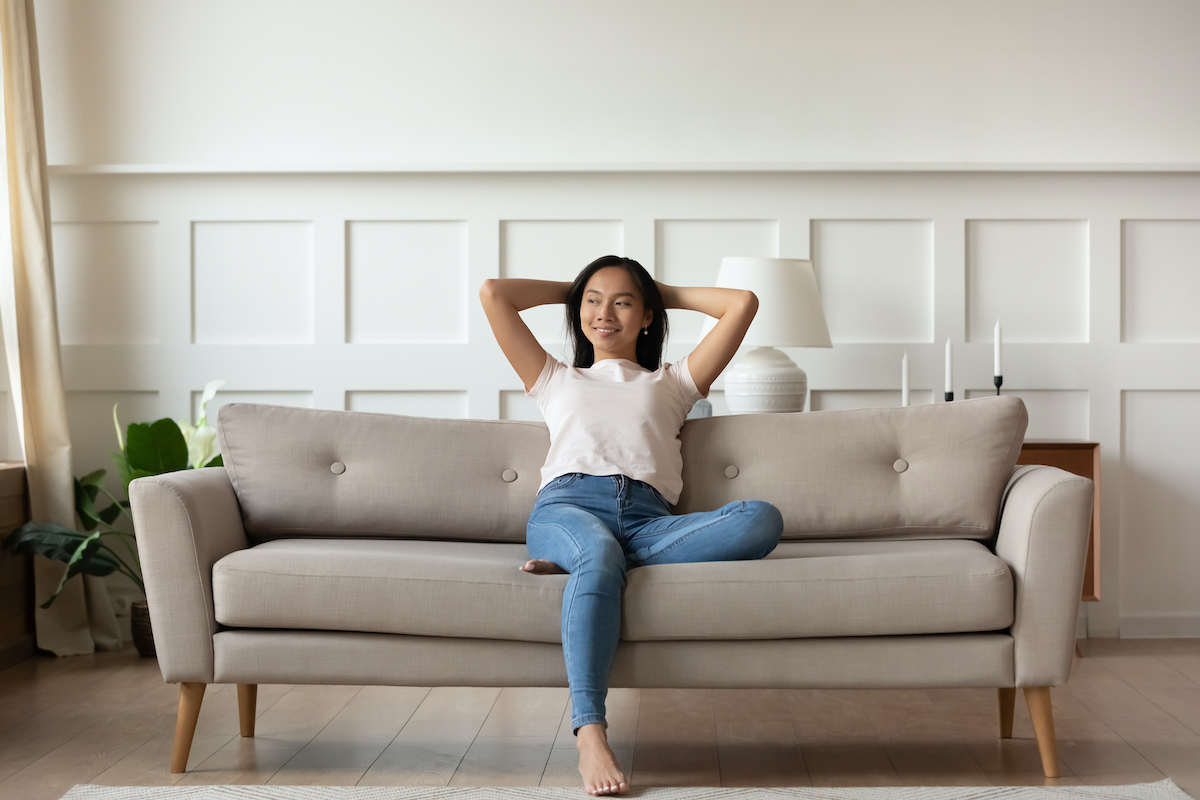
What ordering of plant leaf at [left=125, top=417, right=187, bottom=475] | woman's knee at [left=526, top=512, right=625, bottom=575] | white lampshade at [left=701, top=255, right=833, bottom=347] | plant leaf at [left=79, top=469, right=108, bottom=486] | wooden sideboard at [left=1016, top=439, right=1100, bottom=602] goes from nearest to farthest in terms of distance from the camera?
woman's knee at [left=526, top=512, right=625, bottom=575]
white lampshade at [left=701, top=255, right=833, bottom=347]
plant leaf at [left=125, top=417, right=187, bottom=475]
wooden sideboard at [left=1016, top=439, right=1100, bottom=602]
plant leaf at [left=79, top=469, right=108, bottom=486]

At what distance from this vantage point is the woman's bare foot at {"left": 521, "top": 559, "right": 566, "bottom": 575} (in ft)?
5.92

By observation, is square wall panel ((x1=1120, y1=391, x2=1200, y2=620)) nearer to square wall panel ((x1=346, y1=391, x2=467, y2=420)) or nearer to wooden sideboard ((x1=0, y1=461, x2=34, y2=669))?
square wall panel ((x1=346, y1=391, x2=467, y2=420))

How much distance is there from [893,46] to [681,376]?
5.27 ft

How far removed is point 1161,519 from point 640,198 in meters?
1.95

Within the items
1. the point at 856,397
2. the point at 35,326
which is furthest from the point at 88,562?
the point at 856,397

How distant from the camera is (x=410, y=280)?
123 inches

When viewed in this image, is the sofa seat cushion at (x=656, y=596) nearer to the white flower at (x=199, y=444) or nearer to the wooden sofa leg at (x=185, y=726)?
the wooden sofa leg at (x=185, y=726)

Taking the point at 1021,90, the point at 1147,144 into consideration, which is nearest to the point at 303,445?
the point at 1021,90

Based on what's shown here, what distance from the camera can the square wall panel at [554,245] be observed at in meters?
3.12

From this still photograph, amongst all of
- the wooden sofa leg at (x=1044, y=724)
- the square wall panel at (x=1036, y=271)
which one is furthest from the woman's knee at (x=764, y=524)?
the square wall panel at (x=1036, y=271)

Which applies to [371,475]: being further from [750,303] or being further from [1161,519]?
[1161,519]

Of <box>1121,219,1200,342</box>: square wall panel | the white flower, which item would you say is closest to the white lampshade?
<box>1121,219,1200,342</box>: square wall panel

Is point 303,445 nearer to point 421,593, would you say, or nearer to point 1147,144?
point 421,593

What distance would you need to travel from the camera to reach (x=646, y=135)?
314 cm
